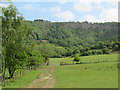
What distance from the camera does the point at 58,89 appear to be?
955 inches

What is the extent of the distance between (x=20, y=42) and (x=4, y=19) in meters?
4.71

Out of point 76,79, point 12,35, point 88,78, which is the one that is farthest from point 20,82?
point 88,78

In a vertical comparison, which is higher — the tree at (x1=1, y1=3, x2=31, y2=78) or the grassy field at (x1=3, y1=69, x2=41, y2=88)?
the tree at (x1=1, y1=3, x2=31, y2=78)

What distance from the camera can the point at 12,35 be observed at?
105ft

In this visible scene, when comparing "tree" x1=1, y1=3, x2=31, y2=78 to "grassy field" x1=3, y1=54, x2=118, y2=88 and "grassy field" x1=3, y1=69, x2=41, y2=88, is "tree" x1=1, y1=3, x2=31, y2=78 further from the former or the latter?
"grassy field" x1=3, y1=54, x2=118, y2=88

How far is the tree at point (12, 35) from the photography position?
31.8 meters

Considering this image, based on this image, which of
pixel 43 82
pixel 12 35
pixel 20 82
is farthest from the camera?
pixel 20 82

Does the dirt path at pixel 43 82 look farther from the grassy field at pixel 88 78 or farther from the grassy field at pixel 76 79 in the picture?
the grassy field at pixel 88 78

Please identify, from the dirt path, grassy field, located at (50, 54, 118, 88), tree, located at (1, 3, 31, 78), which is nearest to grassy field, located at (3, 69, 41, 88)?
the dirt path

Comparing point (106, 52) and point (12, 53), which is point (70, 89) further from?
point (106, 52)

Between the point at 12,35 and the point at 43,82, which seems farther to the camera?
the point at 43,82

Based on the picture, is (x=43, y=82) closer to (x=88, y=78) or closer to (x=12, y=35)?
(x=88, y=78)

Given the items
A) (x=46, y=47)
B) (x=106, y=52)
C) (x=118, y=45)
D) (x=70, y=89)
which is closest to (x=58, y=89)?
(x=70, y=89)

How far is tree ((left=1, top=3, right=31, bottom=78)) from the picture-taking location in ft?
104
